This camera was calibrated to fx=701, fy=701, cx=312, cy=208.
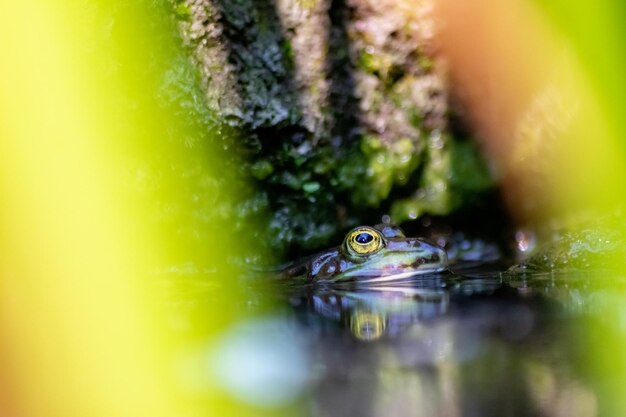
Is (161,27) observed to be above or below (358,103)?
above

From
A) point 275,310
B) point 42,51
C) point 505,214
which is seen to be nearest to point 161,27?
point 42,51

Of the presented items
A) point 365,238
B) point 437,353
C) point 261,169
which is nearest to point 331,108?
point 261,169

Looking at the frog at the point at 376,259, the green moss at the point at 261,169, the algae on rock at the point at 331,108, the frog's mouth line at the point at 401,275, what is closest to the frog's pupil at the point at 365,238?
the frog at the point at 376,259

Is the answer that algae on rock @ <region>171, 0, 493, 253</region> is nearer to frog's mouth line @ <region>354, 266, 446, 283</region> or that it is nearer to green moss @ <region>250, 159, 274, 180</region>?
green moss @ <region>250, 159, 274, 180</region>

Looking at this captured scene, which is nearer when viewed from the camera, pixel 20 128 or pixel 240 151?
pixel 20 128

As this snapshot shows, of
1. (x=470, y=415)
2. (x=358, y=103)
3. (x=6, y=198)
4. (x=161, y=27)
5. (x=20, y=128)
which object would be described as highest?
(x=161, y=27)

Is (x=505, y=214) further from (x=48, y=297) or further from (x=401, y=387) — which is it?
(x=48, y=297)

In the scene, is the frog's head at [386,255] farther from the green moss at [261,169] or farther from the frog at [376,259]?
the green moss at [261,169]

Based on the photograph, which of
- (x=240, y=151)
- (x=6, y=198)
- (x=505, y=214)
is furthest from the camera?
(x=505, y=214)
